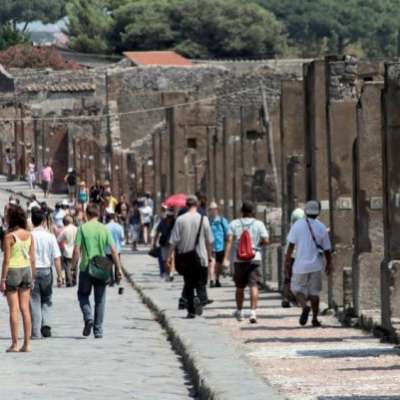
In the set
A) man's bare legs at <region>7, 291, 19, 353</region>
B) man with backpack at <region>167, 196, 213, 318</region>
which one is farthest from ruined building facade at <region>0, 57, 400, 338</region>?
man's bare legs at <region>7, 291, 19, 353</region>

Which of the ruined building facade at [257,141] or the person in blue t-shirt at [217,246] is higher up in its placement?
the ruined building facade at [257,141]

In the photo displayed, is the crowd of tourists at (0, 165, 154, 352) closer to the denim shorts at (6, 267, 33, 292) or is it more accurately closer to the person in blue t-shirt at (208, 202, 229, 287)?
the denim shorts at (6, 267, 33, 292)

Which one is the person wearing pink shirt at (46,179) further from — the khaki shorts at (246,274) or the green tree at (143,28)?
the green tree at (143,28)

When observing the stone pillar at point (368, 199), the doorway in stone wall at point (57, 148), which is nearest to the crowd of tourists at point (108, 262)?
the stone pillar at point (368, 199)

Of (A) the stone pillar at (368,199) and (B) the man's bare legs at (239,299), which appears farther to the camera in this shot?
(B) the man's bare legs at (239,299)

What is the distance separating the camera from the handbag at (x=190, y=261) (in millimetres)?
26422

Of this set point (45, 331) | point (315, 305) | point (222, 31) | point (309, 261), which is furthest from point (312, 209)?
point (222, 31)

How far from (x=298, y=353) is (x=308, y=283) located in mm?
3961

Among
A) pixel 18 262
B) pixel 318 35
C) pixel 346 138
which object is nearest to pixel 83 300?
pixel 18 262

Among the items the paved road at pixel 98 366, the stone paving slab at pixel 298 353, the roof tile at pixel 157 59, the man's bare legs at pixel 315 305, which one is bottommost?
the paved road at pixel 98 366

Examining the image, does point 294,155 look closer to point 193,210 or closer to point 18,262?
point 193,210

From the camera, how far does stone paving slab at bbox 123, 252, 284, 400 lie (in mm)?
16203

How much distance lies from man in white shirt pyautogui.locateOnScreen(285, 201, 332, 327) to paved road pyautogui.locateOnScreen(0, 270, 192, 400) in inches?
60.6

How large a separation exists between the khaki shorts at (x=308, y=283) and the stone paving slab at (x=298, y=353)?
16.0 inches
